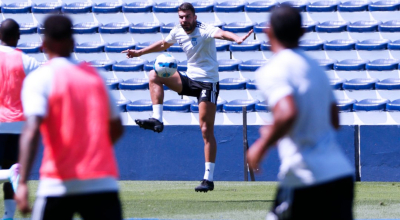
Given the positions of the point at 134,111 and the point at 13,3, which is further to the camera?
the point at 13,3

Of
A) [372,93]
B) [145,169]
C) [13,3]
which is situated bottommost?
[145,169]

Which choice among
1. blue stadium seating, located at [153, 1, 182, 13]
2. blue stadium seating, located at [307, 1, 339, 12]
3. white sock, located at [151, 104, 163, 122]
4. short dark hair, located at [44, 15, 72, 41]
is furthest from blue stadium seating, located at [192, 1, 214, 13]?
short dark hair, located at [44, 15, 72, 41]

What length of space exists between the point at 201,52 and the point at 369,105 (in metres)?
6.37

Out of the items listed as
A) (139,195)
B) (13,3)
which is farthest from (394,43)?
(13,3)

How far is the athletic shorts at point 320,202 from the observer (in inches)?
140

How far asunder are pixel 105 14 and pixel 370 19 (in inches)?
266

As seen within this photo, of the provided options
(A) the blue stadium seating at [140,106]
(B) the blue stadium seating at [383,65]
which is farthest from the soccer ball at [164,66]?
(B) the blue stadium seating at [383,65]

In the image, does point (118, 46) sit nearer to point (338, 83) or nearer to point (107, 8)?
point (107, 8)

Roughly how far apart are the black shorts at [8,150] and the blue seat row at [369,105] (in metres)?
9.46

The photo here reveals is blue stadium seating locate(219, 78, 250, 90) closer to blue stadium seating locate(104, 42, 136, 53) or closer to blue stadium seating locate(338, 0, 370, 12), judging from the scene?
blue stadium seating locate(104, 42, 136, 53)

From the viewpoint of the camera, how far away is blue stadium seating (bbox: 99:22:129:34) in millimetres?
18297

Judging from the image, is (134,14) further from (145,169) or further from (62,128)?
(62,128)

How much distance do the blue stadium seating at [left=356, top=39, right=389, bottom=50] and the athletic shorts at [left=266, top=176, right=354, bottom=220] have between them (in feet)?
44.6

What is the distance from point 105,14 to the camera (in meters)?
18.9
